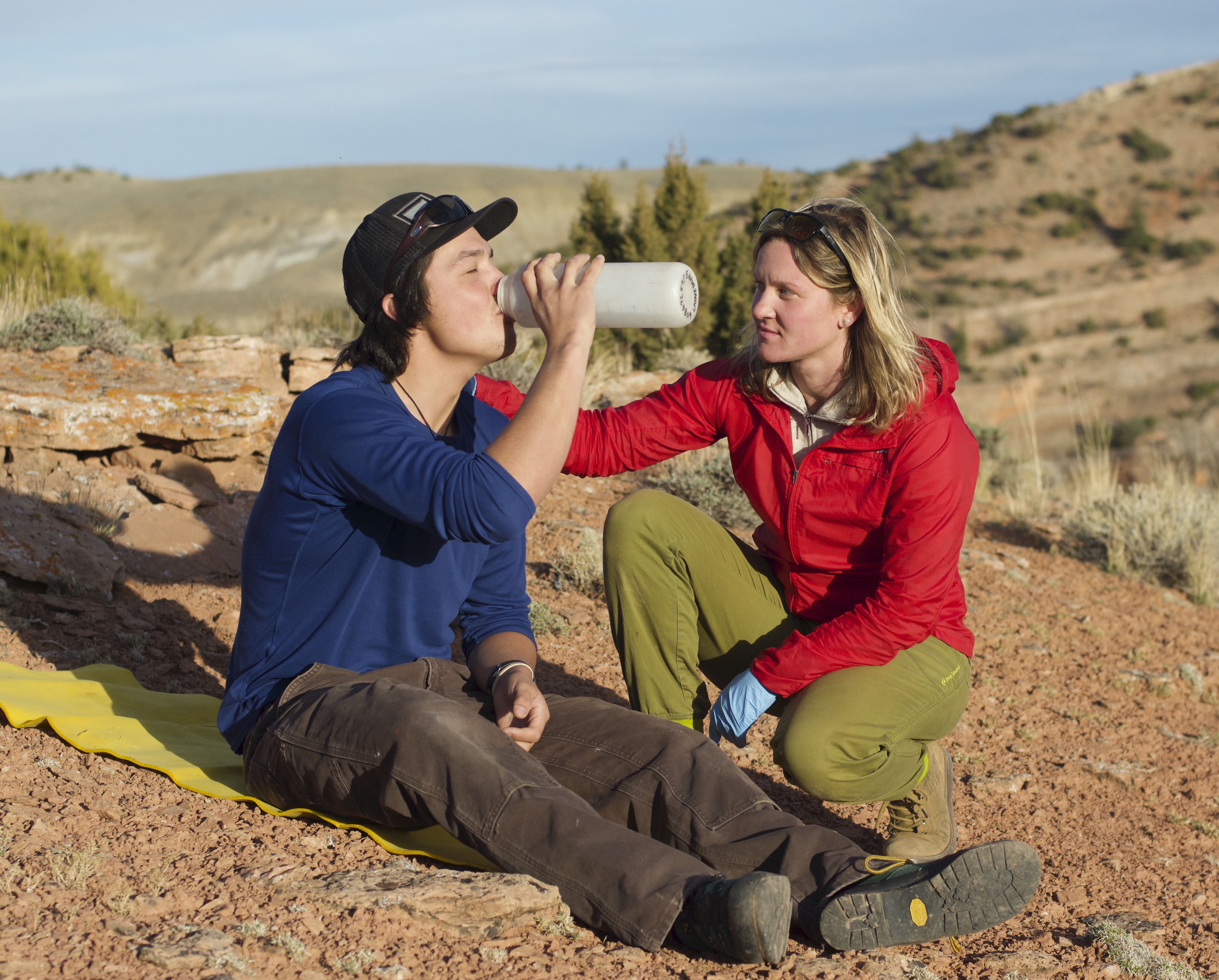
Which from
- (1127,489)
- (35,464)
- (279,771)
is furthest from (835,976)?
(1127,489)

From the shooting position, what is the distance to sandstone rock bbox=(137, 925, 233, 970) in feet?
6.32

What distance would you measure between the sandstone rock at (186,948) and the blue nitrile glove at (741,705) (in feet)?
4.61

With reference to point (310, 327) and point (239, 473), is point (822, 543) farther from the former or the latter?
point (310, 327)

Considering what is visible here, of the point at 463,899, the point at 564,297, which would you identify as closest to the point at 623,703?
the point at 463,899

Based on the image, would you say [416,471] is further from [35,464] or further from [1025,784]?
[35,464]

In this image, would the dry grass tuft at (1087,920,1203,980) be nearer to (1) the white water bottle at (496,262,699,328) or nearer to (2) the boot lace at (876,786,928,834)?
(2) the boot lace at (876,786,928,834)

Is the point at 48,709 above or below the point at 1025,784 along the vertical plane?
above

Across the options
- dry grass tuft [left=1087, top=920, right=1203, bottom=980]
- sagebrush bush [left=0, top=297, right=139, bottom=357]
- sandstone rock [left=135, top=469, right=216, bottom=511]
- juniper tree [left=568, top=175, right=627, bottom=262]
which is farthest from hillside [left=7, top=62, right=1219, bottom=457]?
dry grass tuft [left=1087, top=920, right=1203, bottom=980]

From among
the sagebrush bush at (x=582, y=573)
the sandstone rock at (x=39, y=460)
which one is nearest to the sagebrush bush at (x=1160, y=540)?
the sagebrush bush at (x=582, y=573)

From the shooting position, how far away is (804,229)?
117 inches

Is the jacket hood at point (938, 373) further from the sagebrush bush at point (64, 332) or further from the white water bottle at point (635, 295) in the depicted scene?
the sagebrush bush at point (64, 332)

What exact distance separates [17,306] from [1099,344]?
2662 cm

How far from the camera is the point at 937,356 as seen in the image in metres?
3.12

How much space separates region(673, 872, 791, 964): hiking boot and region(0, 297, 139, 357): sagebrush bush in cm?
647
